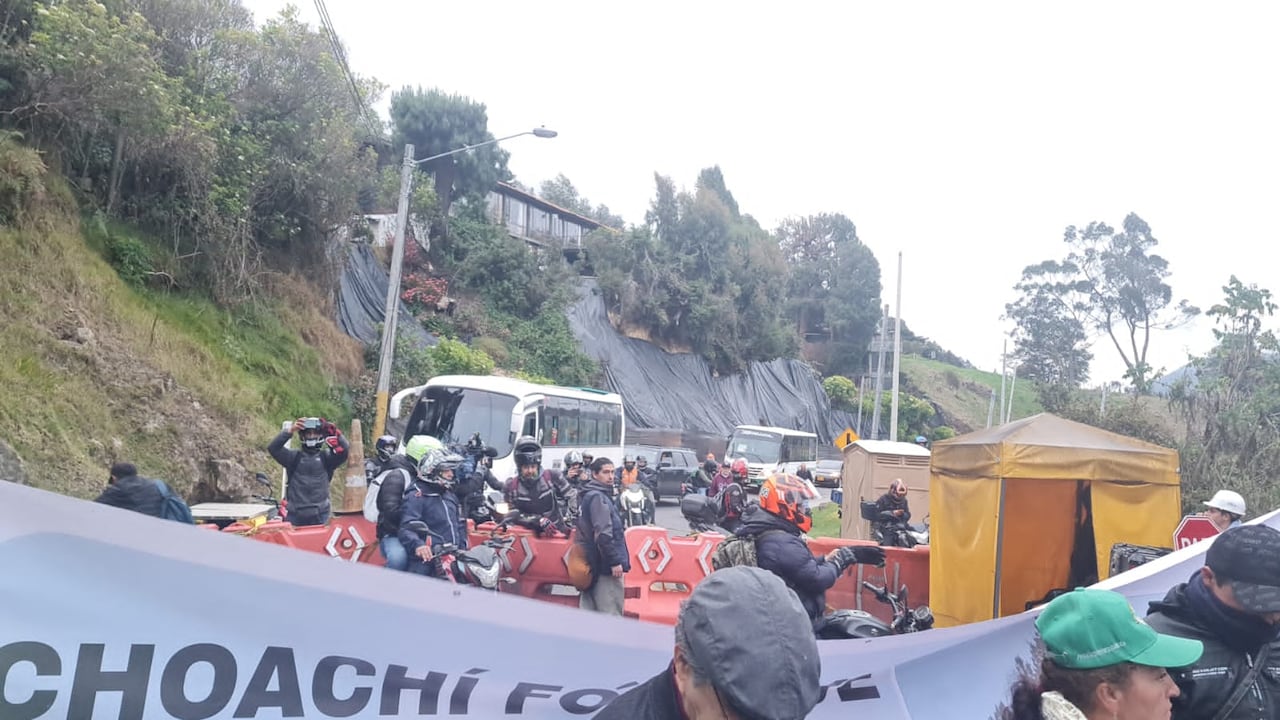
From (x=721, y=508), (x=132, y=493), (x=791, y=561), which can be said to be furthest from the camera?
(x=721, y=508)

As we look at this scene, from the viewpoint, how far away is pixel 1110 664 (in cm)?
230

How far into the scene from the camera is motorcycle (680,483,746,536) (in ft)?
29.7

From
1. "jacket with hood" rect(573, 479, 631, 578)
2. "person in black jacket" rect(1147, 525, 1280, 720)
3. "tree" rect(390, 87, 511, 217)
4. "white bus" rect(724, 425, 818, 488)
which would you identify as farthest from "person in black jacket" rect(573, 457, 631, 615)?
"tree" rect(390, 87, 511, 217)

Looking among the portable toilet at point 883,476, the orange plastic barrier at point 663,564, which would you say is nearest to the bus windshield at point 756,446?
the portable toilet at point 883,476

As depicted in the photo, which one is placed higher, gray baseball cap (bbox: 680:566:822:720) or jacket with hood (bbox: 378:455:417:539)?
gray baseball cap (bbox: 680:566:822:720)

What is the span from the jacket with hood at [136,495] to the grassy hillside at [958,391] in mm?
60973

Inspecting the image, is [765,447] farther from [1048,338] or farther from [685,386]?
[1048,338]

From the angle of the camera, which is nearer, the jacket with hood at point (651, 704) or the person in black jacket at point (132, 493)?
the jacket with hood at point (651, 704)

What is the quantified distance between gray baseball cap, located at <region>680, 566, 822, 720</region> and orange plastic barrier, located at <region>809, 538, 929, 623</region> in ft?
23.6

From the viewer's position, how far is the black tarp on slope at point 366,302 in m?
26.3

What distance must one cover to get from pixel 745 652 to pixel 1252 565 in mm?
2158

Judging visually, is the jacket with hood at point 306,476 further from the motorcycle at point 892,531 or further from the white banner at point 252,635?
the motorcycle at point 892,531

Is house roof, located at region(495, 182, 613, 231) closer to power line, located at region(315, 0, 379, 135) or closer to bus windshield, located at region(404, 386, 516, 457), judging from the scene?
power line, located at region(315, 0, 379, 135)

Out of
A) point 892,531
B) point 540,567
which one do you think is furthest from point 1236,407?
point 540,567
